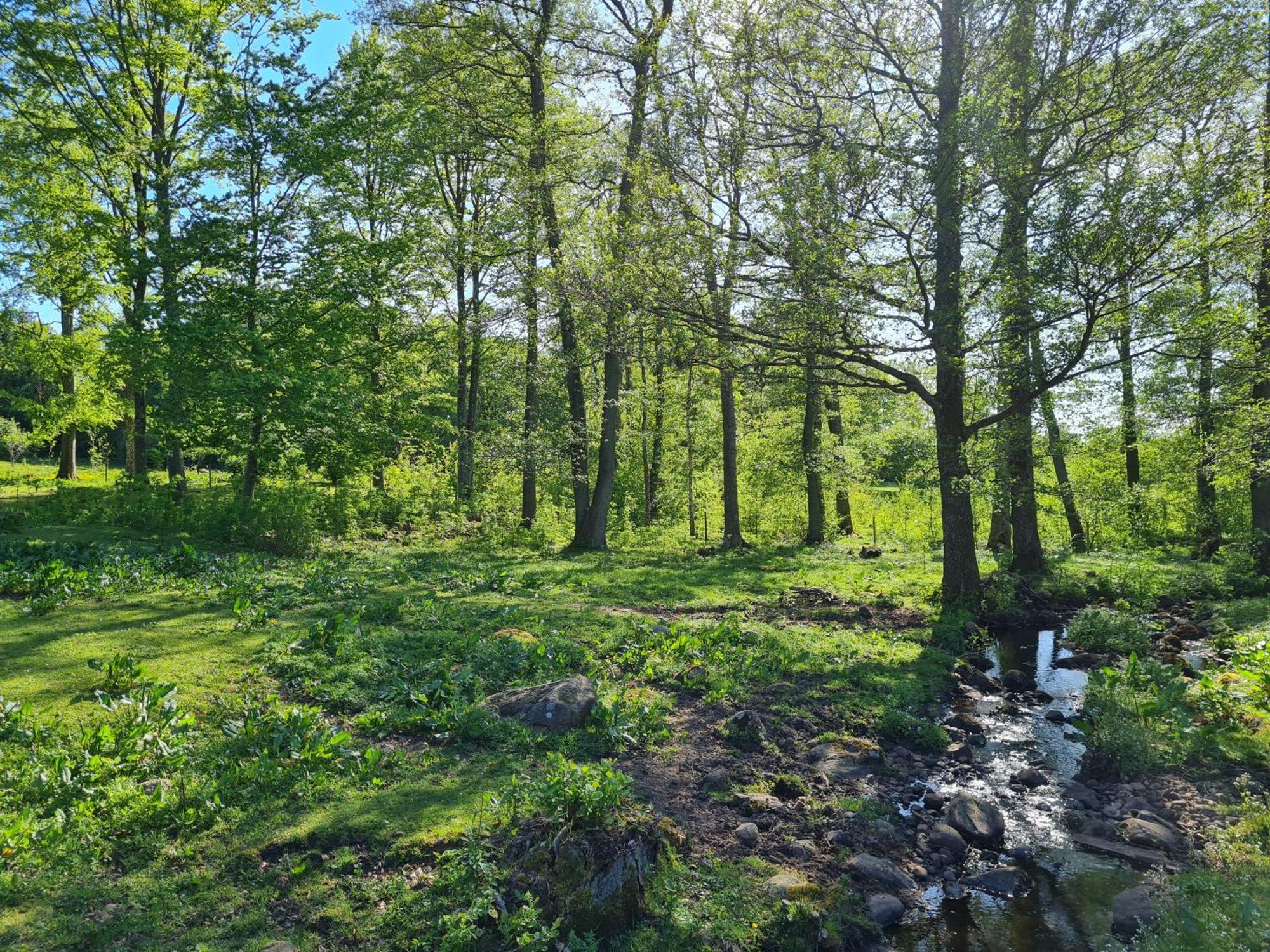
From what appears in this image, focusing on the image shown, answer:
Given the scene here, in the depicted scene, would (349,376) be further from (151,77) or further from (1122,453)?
(1122,453)

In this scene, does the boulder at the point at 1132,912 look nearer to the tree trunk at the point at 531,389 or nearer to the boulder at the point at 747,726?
the boulder at the point at 747,726

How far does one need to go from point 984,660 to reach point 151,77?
2513 cm

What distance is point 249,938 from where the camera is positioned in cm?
416

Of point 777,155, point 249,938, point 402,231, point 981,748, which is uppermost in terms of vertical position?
point 402,231

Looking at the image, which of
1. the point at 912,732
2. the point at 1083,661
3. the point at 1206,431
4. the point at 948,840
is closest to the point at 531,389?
the point at 1083,661

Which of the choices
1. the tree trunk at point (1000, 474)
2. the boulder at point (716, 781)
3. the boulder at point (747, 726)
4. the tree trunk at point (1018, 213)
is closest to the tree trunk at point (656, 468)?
the tree trunk at point (1000, 474)

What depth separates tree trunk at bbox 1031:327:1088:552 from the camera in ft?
38.7

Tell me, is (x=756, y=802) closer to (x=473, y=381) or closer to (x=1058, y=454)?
(x=1058, y=454)

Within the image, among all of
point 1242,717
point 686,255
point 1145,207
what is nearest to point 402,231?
point 686,255

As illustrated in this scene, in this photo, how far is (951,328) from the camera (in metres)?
11.6

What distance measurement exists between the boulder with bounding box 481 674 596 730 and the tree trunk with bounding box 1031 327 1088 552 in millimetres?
8832

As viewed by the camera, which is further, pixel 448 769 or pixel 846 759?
pixel 846 759

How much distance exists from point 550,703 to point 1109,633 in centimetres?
1001

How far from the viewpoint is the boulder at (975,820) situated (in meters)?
6.39
